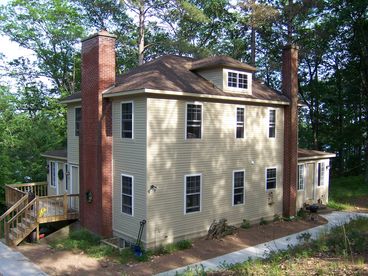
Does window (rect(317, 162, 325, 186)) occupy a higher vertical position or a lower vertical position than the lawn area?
higher

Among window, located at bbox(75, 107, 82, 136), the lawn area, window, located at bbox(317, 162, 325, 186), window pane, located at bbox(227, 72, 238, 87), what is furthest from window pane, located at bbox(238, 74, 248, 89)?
the lawn area

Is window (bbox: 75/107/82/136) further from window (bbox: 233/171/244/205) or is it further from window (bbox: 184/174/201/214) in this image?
window (bbox: 233/171/244/205)

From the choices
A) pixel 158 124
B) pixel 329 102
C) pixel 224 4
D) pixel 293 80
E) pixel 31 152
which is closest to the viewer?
pixel 158 124

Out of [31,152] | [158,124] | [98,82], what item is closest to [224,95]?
[158,124]

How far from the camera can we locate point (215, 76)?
15273mm

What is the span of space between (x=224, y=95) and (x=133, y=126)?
13.4 feet

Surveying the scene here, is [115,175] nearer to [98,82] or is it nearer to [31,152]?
[98,82]

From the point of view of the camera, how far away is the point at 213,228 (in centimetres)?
1428

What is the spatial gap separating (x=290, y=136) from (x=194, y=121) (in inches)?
250

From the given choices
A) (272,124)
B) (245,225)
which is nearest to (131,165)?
(245,225)

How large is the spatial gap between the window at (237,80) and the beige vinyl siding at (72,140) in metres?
7.25

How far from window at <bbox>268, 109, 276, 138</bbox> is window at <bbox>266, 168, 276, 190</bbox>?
5.69 feet

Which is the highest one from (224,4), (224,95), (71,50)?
(224,4)

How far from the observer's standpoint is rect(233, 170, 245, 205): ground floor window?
50.7ft
